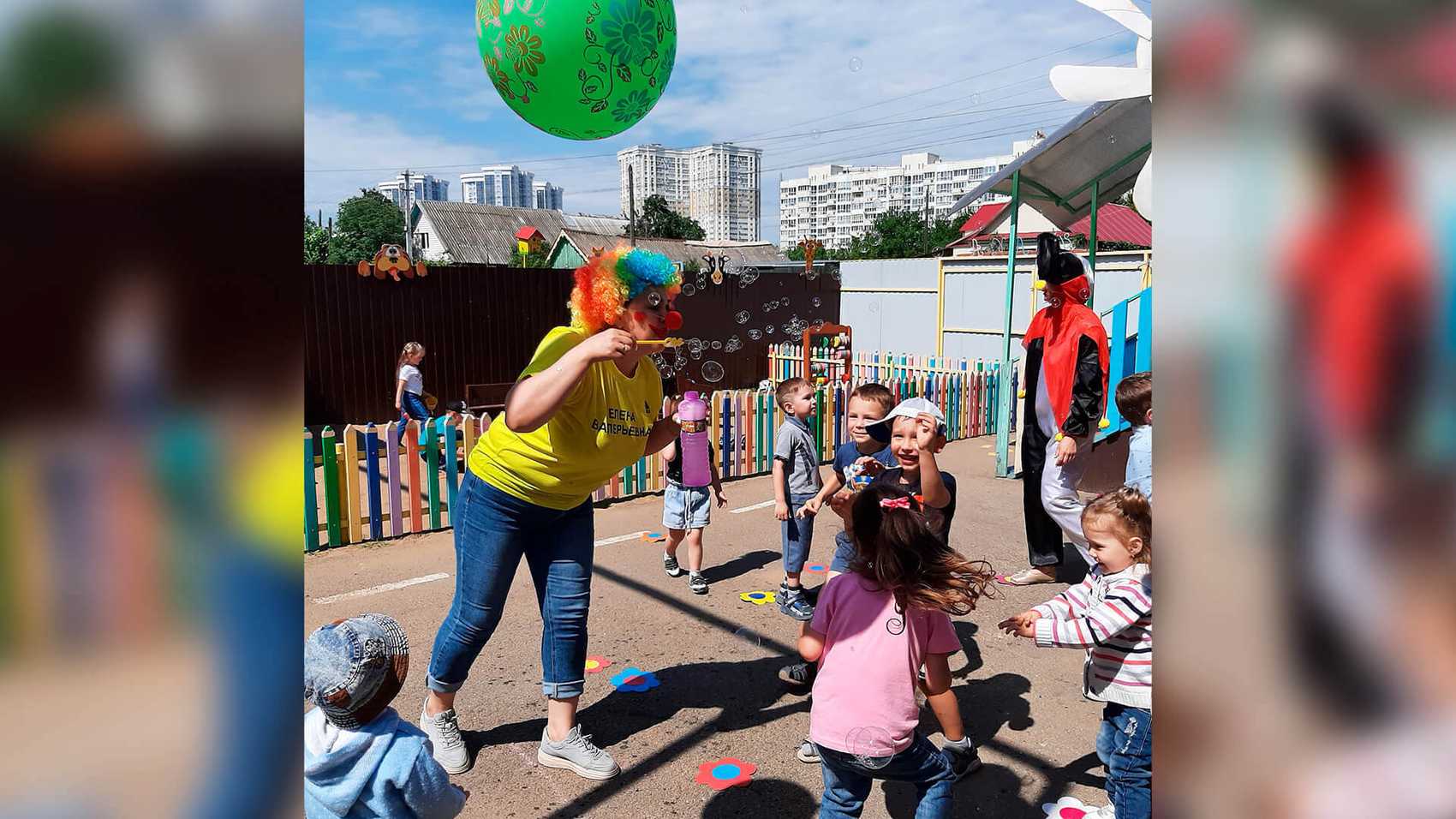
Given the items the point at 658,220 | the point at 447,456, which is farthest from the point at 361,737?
the point at 658,220

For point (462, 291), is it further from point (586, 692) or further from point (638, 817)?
point (638, 817)

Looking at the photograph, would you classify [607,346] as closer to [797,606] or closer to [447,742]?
[447,742]

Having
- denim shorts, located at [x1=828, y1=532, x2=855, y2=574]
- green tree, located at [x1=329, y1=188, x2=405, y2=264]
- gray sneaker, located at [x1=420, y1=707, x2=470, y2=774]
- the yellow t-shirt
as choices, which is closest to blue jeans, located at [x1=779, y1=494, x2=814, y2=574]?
denim shorts, located at [x1=828, y1=532, x2=855, y2=574]

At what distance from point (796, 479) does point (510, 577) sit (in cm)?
212

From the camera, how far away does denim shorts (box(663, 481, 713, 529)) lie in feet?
18.3

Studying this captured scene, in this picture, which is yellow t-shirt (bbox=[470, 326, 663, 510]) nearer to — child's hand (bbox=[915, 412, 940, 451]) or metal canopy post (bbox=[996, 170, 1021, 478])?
child's hand (bbox=[915, 412, 940, 451])

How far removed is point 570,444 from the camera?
3057 millimetres

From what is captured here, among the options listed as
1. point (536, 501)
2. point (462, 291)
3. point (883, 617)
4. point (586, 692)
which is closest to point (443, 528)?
→ point (586, 692)

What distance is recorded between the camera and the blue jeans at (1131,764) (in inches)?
101

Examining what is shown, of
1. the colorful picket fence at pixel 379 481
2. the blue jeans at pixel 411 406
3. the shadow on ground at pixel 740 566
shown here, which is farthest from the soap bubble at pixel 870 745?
the blue jeans at pixel 411 406

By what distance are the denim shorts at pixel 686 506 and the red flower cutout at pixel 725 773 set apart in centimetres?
226
